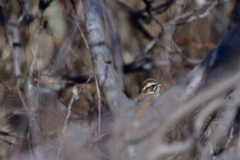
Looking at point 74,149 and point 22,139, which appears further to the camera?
point 22,139

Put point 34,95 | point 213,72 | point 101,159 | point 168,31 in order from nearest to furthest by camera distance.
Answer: point 213,72, point 101,159, point 34,95, point 168,31

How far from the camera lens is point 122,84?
3797 millimetres

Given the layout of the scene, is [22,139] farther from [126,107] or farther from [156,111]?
[156,111]

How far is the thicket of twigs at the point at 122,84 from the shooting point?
1761 millimetres

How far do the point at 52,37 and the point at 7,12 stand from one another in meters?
1.00

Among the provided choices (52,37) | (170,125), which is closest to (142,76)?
(52,37)

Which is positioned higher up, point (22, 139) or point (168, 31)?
point (168, 31)

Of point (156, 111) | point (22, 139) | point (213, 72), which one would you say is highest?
point (213, 72)

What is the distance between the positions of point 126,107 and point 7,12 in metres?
3.84

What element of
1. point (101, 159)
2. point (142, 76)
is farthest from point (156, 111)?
point (142, 76)

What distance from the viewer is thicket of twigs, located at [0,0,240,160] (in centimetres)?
176

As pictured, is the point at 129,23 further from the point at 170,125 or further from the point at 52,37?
the point at 170,125

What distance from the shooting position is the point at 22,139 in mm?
3572

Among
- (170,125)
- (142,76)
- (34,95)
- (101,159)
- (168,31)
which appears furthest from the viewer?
(142,76)
